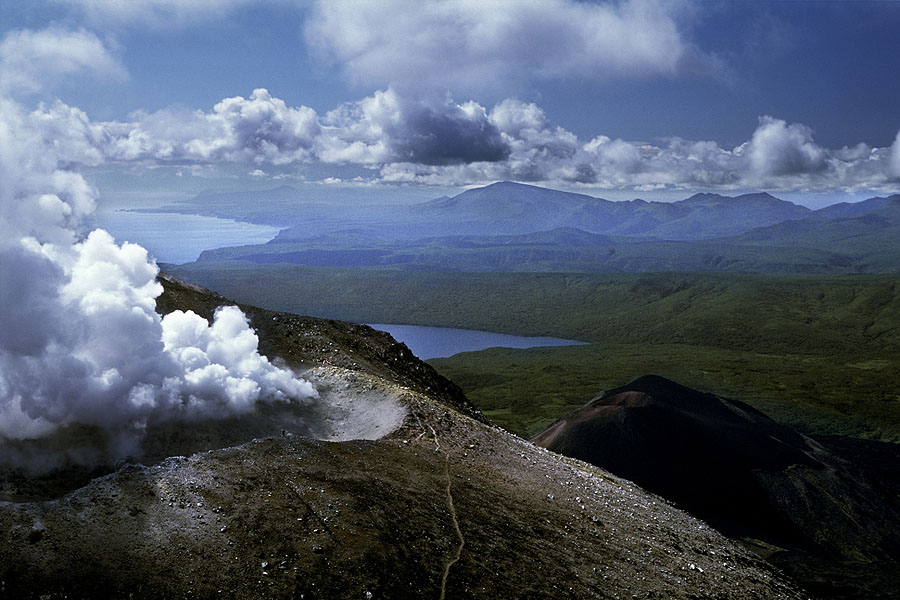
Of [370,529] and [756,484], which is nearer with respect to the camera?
[370,529]

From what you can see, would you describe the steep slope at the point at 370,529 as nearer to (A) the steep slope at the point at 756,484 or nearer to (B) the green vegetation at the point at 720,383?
(A) the steep slope at the point at 756,484

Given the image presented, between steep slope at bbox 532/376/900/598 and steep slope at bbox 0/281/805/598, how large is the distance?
21577mm

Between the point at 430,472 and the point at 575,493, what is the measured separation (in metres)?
8.34

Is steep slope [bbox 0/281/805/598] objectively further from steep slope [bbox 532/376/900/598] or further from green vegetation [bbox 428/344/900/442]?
green vegetation [bbox 428/344/900/442]

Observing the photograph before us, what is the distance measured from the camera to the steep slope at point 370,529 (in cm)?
1644

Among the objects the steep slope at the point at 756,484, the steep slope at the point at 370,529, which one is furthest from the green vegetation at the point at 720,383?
the steep slope at the point at 370,529

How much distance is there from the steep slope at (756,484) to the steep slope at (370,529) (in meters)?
21.6

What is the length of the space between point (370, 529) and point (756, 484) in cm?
5283

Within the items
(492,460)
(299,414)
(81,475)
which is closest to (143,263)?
(299,414)

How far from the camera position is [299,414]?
30266 millimetres

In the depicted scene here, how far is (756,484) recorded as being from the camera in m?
60.5

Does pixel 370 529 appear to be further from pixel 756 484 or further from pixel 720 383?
pixel 720 383

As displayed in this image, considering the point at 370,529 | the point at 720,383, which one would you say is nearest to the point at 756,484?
the point at 370,529

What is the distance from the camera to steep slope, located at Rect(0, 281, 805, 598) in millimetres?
16438
